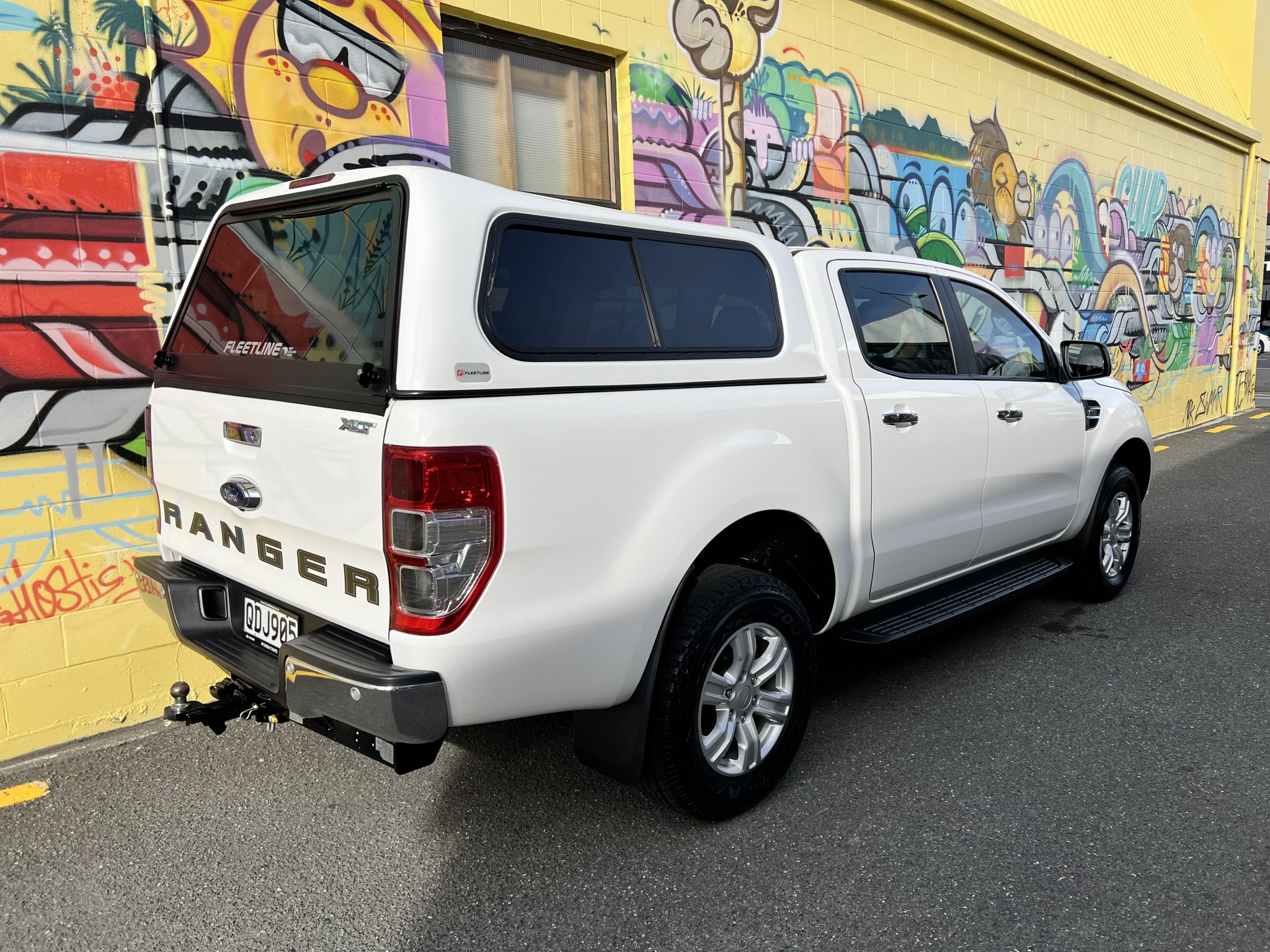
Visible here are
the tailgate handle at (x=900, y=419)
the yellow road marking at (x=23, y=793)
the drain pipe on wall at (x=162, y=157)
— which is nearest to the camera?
the yellow road marking at (x=23, y=793)

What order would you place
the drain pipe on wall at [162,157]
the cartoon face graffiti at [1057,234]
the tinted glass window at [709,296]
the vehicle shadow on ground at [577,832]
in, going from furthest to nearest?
the cartoon face graffiti at [1057,234] → the drain pipe on wall at [162,157] → the tinted glass window at [709,296] → the vehicle shadow on ground at [577,832]

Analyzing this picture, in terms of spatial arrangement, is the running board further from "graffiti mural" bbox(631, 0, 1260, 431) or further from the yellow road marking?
"graffiti mural" bbox(631, 0, 1260, 431)

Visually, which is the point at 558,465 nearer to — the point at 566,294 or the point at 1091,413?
the point at 566,294

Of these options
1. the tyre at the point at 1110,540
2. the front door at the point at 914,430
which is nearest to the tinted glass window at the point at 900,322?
the front door at the point at 914,430

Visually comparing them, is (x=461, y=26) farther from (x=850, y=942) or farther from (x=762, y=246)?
(x=850, y=942)

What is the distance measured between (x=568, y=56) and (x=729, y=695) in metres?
4.43

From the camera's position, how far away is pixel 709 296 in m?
3.16

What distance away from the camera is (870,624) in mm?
3723

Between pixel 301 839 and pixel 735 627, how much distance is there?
5.15 ft

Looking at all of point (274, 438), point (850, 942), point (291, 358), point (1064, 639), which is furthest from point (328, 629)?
point (1064, 639)

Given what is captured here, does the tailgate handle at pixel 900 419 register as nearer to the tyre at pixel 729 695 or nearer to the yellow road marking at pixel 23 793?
the tyre at pixel 729 695

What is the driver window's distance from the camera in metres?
4.27

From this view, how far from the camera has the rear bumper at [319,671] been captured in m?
2.34

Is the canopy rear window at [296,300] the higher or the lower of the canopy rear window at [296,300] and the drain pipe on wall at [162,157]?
the lower
